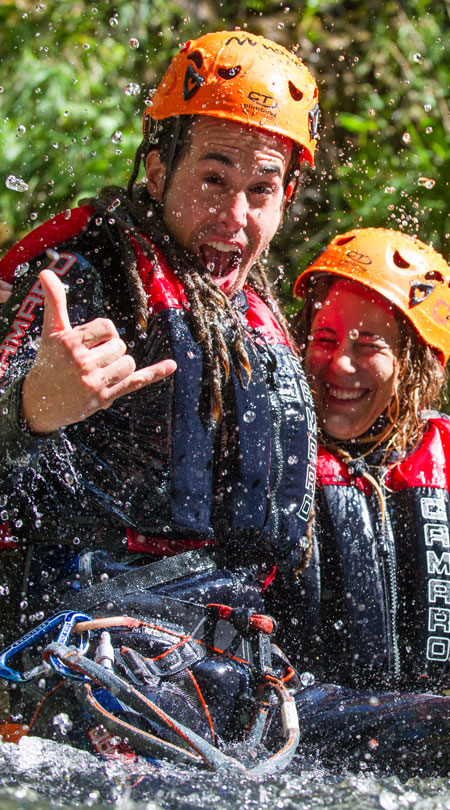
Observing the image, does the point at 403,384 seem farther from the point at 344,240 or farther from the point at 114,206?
the point at 114,206

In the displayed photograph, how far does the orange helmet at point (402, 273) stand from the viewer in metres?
3.28

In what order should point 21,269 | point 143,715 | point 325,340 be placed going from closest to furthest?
1. point 143,715
2. point 21,269
3. point 325,340

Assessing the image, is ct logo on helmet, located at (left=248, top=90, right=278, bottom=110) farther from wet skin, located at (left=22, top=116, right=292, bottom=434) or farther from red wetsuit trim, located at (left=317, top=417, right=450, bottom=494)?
red wetsuit trim, located at (left=317, top=417, right=450, bottom=494)

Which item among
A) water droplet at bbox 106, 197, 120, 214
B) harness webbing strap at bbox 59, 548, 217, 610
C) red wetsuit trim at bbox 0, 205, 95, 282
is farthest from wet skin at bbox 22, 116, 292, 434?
harness webbing strap at bbox 59, 548, 217, 610

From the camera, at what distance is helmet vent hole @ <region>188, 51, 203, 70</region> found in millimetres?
2838

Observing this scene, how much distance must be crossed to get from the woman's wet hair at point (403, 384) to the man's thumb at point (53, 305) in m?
1.42

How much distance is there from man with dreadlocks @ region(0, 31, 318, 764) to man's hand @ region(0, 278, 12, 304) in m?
0.02

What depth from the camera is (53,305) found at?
81.1 inches

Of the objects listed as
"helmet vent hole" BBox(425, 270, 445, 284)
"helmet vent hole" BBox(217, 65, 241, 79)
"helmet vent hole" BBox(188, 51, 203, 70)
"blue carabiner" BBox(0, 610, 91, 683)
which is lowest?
"blue carabiner" BBox(0, 610, 91, 683)

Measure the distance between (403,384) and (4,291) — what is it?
59.6 inches

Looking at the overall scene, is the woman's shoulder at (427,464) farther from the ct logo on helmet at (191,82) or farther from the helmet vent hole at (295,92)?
the ct logo on helmet at (191,82)

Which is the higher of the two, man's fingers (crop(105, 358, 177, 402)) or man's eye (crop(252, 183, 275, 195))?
man's eye (crop(252, 183, 275, 195))

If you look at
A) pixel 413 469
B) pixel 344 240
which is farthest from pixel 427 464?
pixel 344 240

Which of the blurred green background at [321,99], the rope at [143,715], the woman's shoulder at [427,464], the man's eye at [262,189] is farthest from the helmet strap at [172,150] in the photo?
the blurred green background at [321,99]
